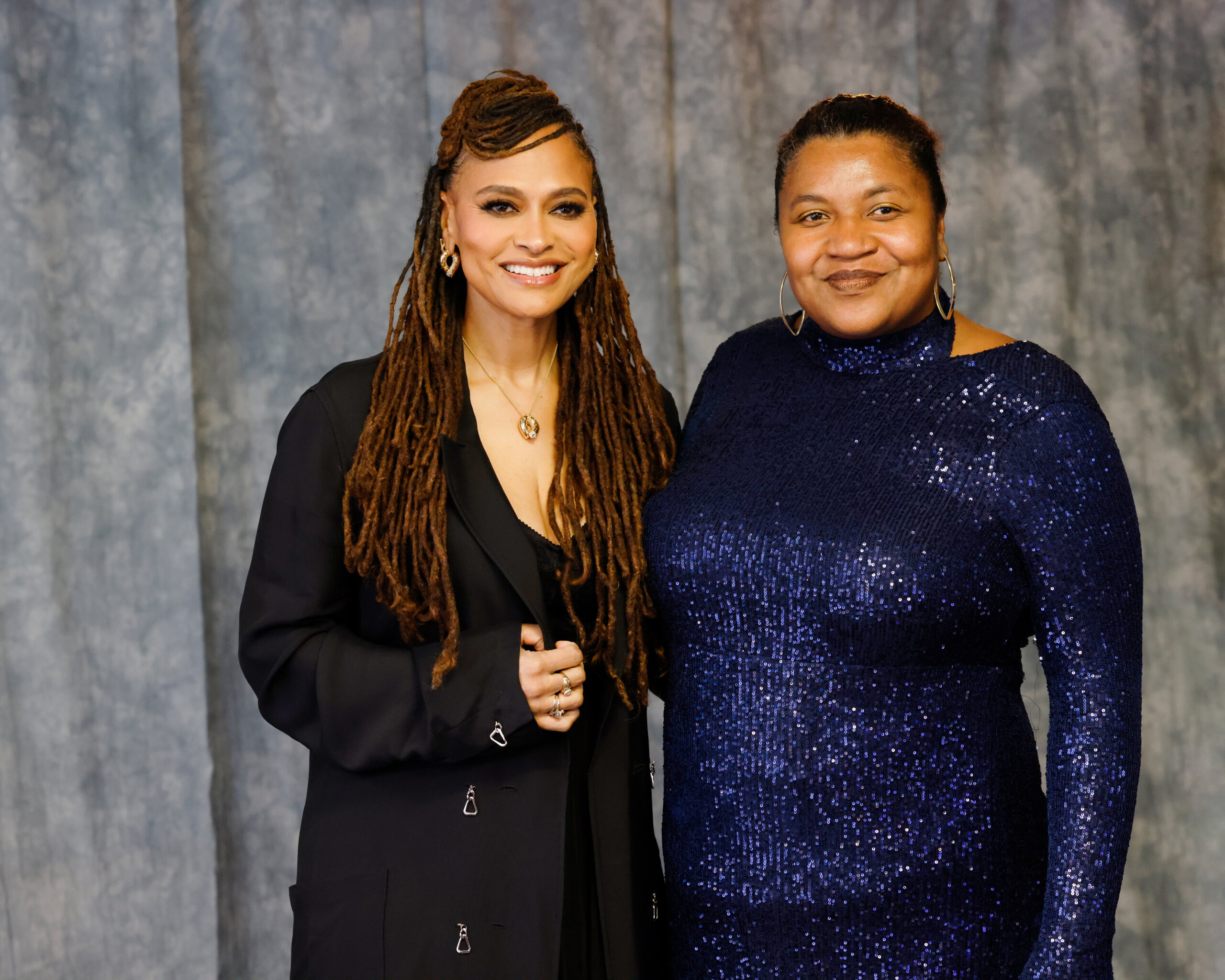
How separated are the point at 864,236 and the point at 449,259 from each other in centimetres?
60

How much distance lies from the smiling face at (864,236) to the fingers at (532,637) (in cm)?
58

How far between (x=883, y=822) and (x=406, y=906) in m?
0.63

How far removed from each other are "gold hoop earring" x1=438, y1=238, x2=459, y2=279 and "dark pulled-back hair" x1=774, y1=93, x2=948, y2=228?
498 mm

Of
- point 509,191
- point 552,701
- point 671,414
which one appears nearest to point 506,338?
point 509,191

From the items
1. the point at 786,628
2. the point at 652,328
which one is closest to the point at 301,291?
the point at 652,328

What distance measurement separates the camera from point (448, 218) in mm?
1827

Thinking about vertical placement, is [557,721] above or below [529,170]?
below

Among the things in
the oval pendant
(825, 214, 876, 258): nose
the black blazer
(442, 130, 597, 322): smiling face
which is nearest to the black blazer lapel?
the black blazer

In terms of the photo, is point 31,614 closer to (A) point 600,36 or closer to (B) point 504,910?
(B) point 504,910

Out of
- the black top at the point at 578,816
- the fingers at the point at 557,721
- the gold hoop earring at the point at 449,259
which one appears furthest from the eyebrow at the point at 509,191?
the fingers at the point at 557,721

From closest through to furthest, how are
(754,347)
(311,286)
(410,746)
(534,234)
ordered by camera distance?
(410,746)
(534,234)
(754,347)
(311,286)

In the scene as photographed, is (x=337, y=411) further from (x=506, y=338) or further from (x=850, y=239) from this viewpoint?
(x=850, y=239)

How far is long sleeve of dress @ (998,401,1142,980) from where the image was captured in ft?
4.95

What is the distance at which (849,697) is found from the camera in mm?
1603
